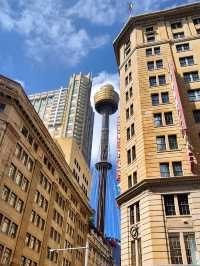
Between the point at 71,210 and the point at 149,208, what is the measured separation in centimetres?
4199

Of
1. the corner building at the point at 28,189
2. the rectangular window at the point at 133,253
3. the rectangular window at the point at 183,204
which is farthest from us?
the corner building at the point at 28,189

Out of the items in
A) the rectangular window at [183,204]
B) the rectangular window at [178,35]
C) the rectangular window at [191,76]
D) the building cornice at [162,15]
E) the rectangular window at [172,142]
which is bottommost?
the rectangular window at [183,204]

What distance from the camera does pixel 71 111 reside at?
150250 millimetres

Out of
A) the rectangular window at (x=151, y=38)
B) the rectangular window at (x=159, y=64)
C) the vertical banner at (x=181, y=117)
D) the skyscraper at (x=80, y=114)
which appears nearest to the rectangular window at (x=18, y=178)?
the vertical banner at (x=181, y=117)

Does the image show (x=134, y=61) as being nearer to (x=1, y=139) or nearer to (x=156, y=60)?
(x=156, y=60)

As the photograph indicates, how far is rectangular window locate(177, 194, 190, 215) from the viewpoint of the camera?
28861mm

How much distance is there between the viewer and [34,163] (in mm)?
50406

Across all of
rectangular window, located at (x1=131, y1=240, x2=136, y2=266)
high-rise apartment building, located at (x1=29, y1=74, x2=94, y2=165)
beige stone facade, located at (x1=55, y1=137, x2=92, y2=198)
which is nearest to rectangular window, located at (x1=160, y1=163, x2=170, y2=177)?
rectangular window, located at (x1=131, y1=240, x2=136, y2=266)

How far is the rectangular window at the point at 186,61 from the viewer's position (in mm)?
41188

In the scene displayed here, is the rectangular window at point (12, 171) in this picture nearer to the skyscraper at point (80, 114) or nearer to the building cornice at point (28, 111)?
the building cornice at point (28, 111)

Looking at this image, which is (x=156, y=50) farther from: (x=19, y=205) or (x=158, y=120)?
(x=19, y=205)

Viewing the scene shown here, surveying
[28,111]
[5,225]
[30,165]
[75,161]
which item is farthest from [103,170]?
[5,225]

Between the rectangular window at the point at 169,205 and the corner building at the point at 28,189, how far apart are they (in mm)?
21839

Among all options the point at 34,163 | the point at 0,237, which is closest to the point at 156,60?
the point at 34,163
